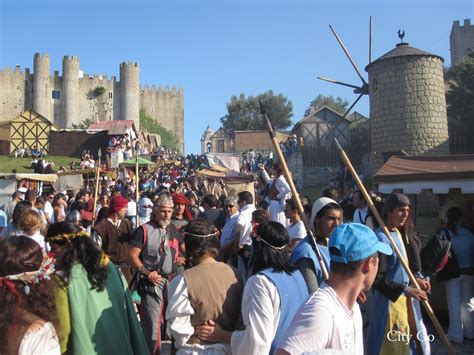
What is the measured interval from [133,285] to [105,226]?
1.57 meters

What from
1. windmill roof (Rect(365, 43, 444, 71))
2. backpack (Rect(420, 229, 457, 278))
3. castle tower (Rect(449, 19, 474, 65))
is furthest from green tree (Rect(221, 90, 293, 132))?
backpack (Rect(420, 229, 457, 278))

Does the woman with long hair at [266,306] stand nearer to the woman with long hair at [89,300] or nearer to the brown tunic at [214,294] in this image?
the brown tunic at [214,294]

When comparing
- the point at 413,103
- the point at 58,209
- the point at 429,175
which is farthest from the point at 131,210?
the point at 413,103

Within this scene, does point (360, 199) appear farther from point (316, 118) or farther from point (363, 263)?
point (316, 118)

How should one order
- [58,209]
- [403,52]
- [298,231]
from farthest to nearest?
[403,52], [58,209], [298,231]

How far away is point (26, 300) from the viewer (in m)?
2.68

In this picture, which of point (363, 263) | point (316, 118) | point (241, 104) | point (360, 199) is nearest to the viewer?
point (363, 263)

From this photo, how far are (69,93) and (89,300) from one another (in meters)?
82.7

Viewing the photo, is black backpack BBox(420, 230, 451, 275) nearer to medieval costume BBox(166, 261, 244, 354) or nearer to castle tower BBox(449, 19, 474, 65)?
medieval costume BBox(166, 261, 244, 354)

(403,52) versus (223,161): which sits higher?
(403,52)

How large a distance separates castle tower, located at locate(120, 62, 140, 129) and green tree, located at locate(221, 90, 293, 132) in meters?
18.2

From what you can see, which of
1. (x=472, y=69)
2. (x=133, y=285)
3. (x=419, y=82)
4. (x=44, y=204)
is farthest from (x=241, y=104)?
Result: (x=133, y=285)

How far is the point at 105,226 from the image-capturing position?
662cm

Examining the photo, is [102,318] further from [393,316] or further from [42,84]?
[42,84]
